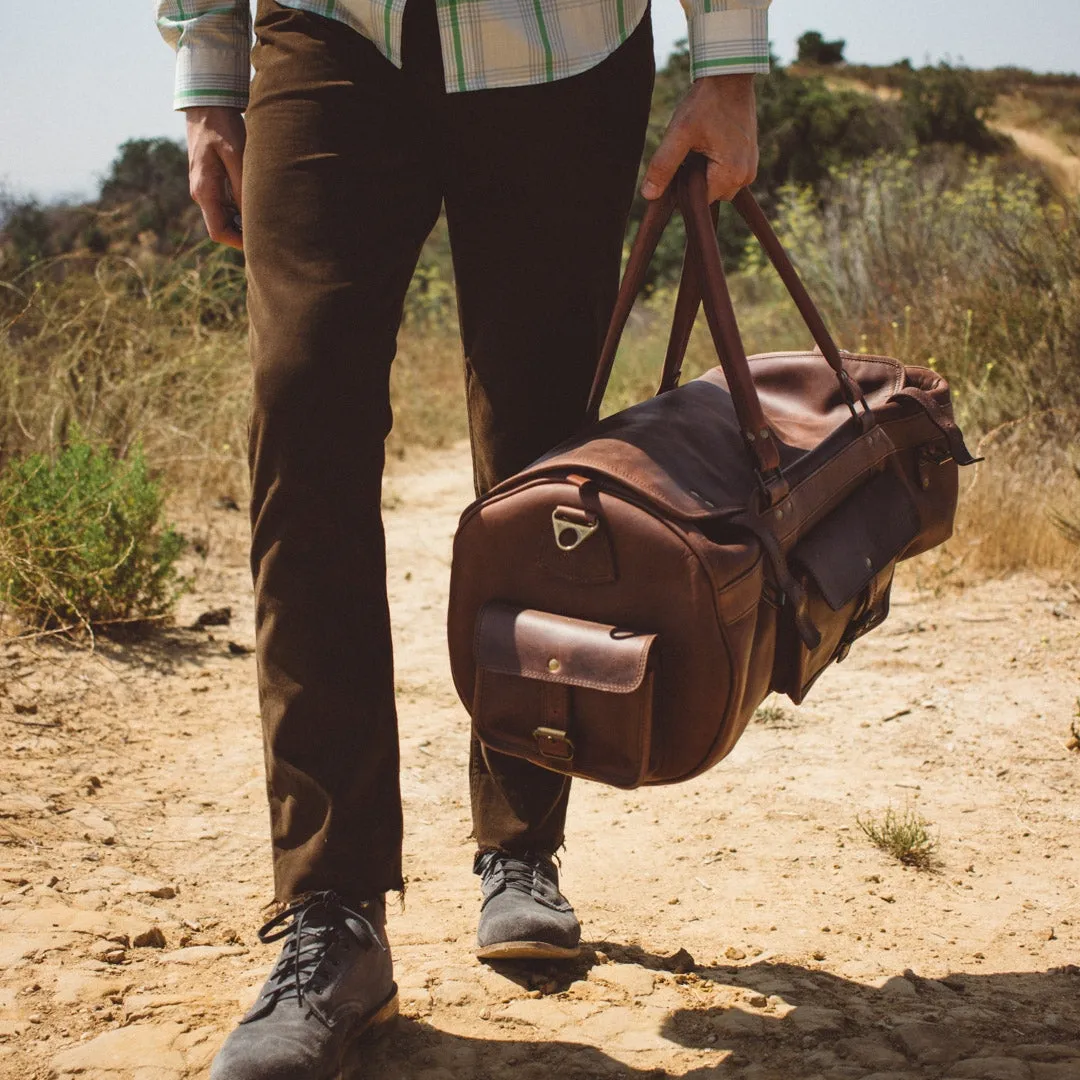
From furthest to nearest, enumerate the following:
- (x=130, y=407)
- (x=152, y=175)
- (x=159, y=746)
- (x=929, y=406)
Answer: (x=152, y=175) → (x=130, y=407) → (x=159, y=746) → (x=929, y=406)

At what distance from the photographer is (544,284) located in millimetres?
1776

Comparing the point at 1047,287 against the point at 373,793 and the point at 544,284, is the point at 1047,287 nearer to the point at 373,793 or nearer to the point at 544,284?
the point at 544,284

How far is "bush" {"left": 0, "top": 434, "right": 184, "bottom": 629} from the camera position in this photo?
3342mm

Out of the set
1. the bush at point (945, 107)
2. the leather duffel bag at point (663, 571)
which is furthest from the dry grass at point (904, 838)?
the bush at point (945, 107)

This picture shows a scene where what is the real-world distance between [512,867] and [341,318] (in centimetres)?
93

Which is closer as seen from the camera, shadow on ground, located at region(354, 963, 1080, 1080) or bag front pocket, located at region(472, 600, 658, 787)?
bag front pocket, located at region(472, 600, 658, 787)

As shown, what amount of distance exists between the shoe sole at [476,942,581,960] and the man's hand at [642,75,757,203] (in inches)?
44.8

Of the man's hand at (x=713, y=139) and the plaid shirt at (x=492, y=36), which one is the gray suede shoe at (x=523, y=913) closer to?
the man's hand at (x=713, y=139)

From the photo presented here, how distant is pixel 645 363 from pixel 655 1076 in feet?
24.2

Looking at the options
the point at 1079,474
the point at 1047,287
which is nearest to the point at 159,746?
the point at 1079,474

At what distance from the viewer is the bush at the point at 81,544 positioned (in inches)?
132

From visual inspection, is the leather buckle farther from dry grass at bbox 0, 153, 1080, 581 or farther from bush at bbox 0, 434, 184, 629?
dry grass at bbox 0, 153, 1080, 581

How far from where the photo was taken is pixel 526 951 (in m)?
1.84

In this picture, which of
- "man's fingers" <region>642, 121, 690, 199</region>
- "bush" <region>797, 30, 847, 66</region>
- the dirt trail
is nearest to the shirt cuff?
"man's fingers" <region>642, 121, 690, 199</region>
